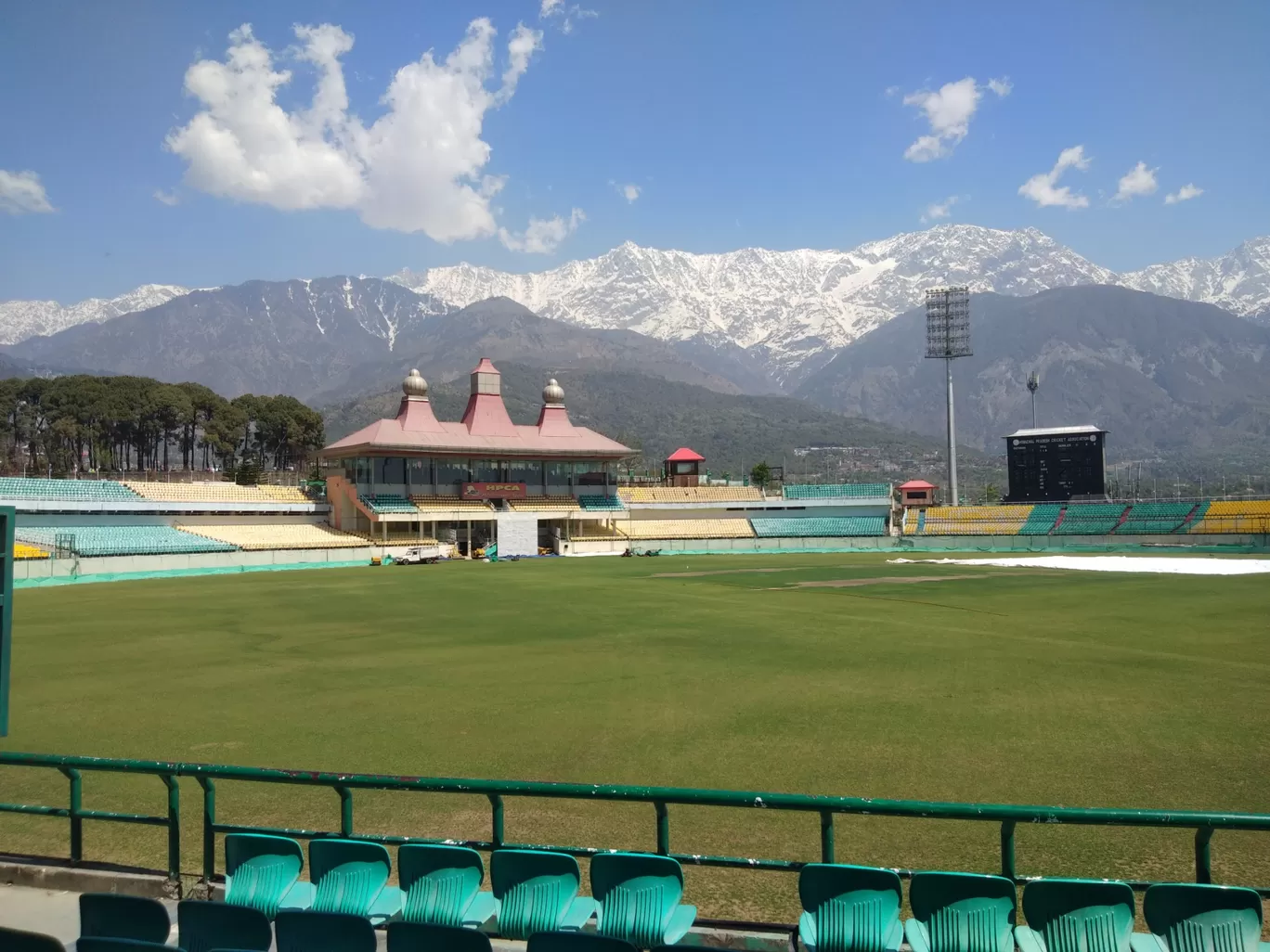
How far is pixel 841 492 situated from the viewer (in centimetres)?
8188

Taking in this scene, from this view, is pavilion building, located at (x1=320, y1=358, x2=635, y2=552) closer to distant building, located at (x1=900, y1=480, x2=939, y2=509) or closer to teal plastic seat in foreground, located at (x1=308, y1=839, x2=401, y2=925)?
distant building, located at (x1=900, y1=480, x2=939, y2=509)

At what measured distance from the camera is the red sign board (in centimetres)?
6994

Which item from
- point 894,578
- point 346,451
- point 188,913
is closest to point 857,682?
point 188,913

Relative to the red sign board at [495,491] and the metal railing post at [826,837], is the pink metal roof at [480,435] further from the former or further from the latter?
the metal railing post at [826,837]

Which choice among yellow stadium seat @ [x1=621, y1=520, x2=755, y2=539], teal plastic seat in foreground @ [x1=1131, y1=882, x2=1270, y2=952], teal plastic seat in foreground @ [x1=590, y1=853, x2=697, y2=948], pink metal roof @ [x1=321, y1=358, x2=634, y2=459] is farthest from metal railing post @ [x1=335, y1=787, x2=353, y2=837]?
yellow stadium seat @ [x1=621, y1=520, x2=755, y2=539]

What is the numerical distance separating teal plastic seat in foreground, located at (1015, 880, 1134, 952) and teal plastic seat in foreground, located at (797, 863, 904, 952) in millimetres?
668

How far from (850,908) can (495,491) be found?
67.5 meters

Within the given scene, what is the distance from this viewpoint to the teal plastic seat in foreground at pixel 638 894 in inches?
190

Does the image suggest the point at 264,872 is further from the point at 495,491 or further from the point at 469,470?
the point at 469,470

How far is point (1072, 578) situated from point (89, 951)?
39370 millimetres

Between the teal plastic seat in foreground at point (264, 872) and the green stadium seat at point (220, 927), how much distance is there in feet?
2.49

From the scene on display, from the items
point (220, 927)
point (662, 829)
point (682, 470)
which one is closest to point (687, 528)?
point (682, 470)

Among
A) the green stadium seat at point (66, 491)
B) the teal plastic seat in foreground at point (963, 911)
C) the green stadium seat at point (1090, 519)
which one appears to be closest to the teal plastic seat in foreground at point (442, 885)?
the teal plastic seat in foreground at point (963, 911)

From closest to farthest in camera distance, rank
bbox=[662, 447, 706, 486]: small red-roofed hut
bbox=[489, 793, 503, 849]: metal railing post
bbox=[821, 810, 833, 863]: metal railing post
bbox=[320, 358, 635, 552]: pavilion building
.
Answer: bbox=[821, 810, 833, 863]: metal railing post, bbox=[489, 793, 503, 849]: metal railing post, bbox=[320, 358, 635, 552]: pavilion building, bbox=[662, 447, 706, 486]: small red-roofed hut
